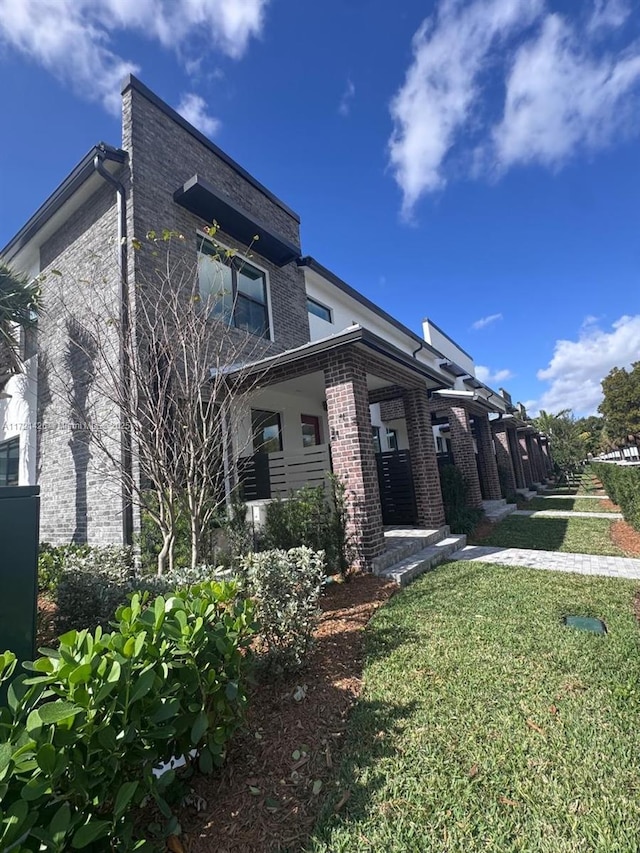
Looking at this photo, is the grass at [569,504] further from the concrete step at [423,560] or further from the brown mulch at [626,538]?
the concrete step at [423,560]

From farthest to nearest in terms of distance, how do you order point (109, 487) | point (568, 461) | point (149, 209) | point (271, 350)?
1. point (568, 461)
2. point (271, 350)
3. point (149, 209)
4. point (109, 487)

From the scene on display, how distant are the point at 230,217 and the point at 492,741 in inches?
391

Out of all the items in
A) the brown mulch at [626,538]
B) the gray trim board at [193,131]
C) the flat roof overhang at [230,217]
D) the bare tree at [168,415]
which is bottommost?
the brown mulch at [626,538]

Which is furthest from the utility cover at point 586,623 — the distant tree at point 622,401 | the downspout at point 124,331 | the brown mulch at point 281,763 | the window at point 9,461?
the distant tree at point 622,401

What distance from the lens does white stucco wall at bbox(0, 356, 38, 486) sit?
9.12 metres

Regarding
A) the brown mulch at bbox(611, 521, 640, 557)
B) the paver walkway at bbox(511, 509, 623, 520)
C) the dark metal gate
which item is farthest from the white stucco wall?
the paver walkway at bbox(511, 509, 623, 520)

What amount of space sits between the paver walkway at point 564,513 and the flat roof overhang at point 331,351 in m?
7.82

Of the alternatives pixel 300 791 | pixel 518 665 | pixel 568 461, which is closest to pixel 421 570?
pixel 518 665

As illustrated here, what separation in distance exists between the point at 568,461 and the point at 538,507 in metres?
15.2

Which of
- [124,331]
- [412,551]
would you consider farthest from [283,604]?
[124,331]

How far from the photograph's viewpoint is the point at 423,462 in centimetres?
859

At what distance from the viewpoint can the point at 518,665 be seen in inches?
128

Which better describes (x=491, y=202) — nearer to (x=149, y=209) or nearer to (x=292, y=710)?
(x=149, y=209)

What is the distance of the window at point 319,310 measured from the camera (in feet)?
41.0
